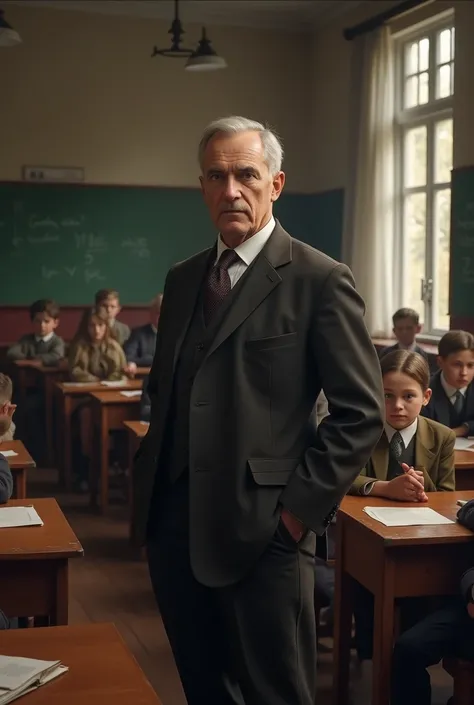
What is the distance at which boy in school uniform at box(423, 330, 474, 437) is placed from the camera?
4.80 m

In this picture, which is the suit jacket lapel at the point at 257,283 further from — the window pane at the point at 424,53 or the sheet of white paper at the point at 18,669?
the window pane at the point at 424,53

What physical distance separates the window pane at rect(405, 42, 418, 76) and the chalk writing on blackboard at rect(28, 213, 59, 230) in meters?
3.36

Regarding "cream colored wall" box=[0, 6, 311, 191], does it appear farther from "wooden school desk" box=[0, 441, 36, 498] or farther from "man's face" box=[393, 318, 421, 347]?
"wooden school desk" box=[0, 441, 36, 498]

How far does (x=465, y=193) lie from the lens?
22.9 feet

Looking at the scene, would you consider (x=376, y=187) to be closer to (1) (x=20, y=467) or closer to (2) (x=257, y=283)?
(1) (x=20, y=467)

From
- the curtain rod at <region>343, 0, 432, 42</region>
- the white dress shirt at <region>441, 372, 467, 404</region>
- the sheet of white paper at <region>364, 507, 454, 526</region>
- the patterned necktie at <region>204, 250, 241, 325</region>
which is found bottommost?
the sheet of white paper at <region>364, 507, 454, 526</region>

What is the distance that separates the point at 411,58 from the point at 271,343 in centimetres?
662

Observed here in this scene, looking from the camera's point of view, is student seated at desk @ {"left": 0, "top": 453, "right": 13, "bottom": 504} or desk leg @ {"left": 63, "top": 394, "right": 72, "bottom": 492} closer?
student seated at desk @ {"left": 0, "top": 453, "right": 13, "bottom": 504}

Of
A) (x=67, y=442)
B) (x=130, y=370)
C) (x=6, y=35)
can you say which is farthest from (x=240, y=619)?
(x=6, y=35)

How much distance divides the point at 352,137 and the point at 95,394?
3475mm

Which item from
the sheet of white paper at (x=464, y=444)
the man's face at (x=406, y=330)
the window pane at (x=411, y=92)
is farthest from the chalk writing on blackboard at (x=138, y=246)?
the sheet of white paper at (x=464, y=444)

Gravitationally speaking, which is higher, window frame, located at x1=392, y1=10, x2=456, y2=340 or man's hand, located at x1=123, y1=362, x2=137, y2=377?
window frame, located at x1=392, y1=10, x2=456, y2=340

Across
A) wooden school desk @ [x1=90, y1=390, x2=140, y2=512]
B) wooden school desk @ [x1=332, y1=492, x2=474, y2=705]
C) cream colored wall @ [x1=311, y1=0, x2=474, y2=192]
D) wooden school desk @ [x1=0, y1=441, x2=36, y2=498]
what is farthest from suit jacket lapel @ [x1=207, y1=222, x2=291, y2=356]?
cream colored wall @ [x1=311, y1=0, x2=474, y2=192]

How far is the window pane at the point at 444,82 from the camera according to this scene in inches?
297
